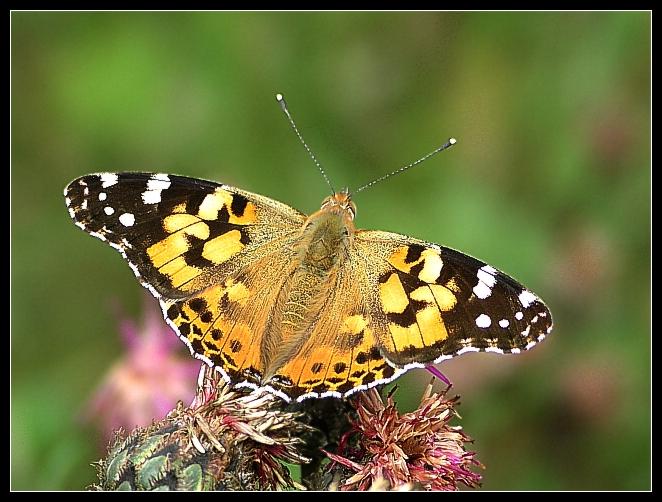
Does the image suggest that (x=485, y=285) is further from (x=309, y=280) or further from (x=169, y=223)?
(x=169, y=223)

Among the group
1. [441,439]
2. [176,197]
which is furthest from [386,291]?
[176,197]

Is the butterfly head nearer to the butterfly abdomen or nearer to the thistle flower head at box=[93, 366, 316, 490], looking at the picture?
the butterfly abdomen

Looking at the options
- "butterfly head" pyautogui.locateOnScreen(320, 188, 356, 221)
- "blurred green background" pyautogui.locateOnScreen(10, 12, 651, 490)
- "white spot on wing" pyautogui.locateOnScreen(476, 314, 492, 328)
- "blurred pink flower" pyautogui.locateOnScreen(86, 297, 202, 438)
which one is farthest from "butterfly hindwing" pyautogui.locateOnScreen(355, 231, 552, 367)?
"blurred green background" pyautogui.locateOnScreen(10, 12, 651, 490)

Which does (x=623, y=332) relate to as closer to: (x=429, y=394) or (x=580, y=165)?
(x=580, y=165)

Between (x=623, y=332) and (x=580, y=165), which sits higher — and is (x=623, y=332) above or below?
below

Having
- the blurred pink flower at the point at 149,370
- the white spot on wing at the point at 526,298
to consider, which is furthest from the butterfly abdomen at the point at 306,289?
the blurred pink flower at the point at 149,370
